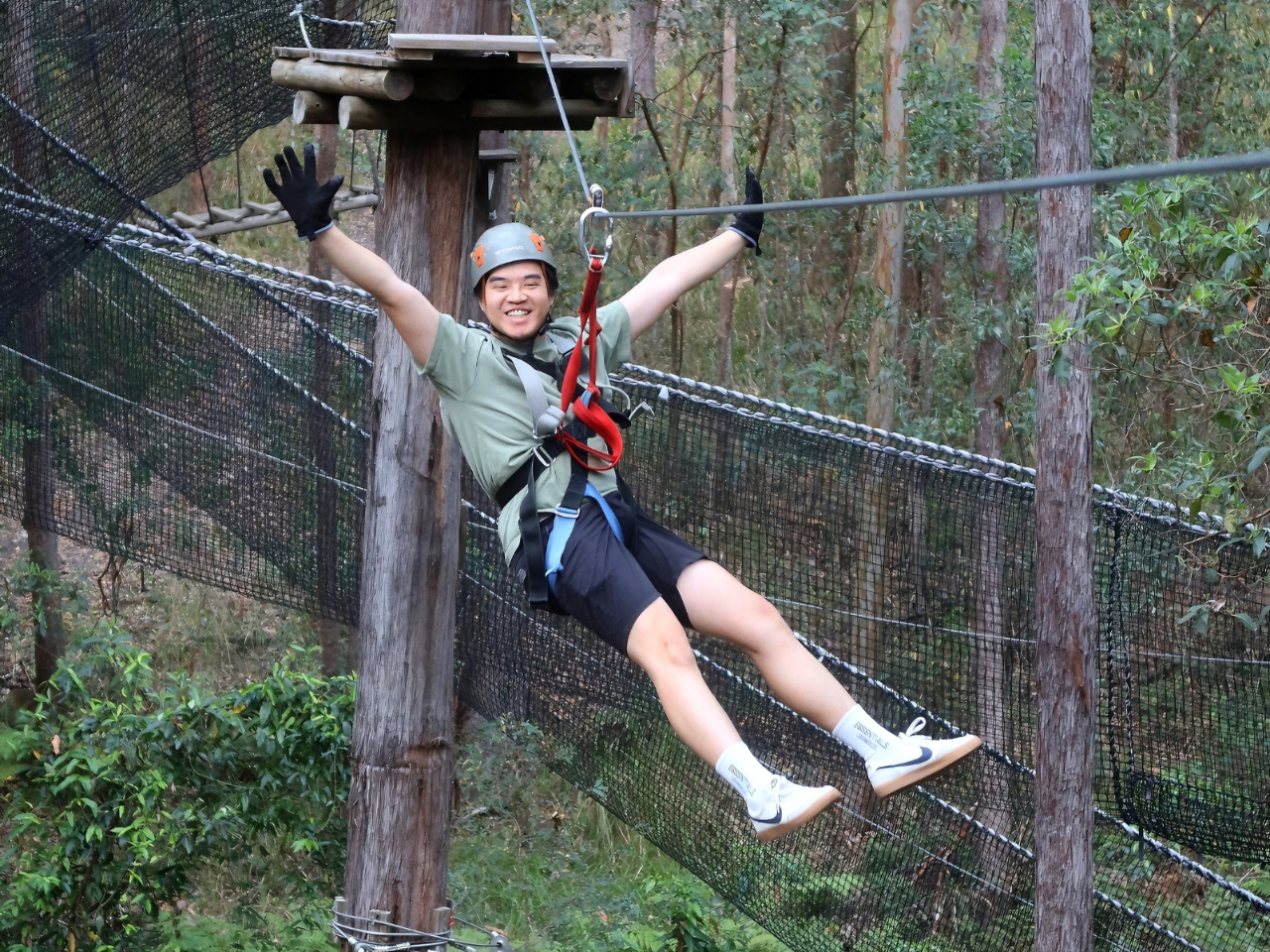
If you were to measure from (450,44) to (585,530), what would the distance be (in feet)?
3.21

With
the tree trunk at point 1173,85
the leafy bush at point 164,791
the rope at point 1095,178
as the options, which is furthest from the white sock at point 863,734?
the tree trunk at point 1173,85

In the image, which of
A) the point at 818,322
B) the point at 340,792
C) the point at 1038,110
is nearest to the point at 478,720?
the point at 340,792

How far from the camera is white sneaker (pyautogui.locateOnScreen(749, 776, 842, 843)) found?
2.25 m

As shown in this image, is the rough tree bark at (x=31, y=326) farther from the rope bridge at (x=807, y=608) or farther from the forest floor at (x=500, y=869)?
the forest floor at (x=500, y=869)

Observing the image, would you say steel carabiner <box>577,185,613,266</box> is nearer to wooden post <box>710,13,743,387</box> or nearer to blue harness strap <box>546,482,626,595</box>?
blue harness strap <box>546,482,626,595</box>

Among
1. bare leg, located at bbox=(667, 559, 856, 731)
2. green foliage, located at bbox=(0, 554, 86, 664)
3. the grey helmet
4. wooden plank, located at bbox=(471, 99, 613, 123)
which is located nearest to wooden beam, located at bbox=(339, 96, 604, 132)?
wooden plank, located at bbox=(471, 99, 613, 123)

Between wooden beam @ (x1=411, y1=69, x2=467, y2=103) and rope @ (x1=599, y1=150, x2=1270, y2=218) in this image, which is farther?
wooden beam @ (x1=411, y1=69, x2=467, y2=103)

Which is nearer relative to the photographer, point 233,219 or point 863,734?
point 863,734

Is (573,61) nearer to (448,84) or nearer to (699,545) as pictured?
(448,84)

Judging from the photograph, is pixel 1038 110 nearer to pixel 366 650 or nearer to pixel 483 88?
pixel 483 88

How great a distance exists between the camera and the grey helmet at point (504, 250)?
2705mm

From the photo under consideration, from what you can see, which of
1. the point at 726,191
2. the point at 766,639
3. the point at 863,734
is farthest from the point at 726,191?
the point at 863,734

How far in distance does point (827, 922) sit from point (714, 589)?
1792mm

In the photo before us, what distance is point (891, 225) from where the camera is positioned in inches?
309
